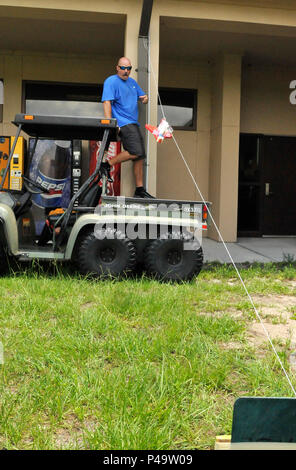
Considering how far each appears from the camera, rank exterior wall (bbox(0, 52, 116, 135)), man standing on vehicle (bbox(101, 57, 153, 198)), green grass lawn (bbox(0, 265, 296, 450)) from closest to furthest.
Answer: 1. green grass lawn (bbox(0, 265, 296, 450))
2. man standing on vehicle (bbox(101, 57, 153, 198))
3. exterior wall (bbox(0, 52, 116, 135))

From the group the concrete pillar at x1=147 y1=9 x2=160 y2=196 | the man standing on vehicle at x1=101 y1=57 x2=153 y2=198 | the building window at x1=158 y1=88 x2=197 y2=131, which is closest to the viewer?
the man standing on vehicle at x1=101 y1=57 x2=153 y2=198

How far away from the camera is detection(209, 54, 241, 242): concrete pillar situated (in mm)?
8773

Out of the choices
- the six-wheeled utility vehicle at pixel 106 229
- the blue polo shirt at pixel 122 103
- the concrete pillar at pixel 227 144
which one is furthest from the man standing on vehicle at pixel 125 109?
the concrete pillar at pixel 227 144

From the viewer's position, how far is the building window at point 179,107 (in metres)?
9.36

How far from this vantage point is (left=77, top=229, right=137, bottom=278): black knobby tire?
4.61m

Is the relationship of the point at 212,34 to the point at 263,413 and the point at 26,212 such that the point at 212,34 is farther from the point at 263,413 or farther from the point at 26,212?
the point at 263,413

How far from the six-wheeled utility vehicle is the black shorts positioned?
69cm

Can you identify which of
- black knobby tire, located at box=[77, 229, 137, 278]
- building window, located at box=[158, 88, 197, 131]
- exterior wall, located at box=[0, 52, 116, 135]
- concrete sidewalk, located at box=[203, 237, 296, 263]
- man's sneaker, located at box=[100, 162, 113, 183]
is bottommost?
concrete sidewalk, located at box=[203, 237, 296, 263]

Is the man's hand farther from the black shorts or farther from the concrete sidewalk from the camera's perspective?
the concrete sidewalk

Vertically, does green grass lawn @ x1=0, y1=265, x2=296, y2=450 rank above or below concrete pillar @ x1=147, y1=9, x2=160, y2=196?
below

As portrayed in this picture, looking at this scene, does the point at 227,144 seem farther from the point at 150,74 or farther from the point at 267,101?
the point at 150,74

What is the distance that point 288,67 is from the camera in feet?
31.4

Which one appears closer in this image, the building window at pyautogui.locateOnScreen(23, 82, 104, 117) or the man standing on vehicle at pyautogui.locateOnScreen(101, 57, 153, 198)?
the man standing on vehicle at pyautogui.locateOnScreen(101, 57, 153, 198)

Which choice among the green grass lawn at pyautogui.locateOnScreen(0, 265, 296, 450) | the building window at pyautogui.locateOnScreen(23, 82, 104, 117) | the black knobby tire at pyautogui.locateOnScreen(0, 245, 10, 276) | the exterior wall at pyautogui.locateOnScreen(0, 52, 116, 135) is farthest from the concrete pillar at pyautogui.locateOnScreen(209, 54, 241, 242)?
the black knobby tire at pyautogui.locateOnScreen(0, 245, 10, 276)
